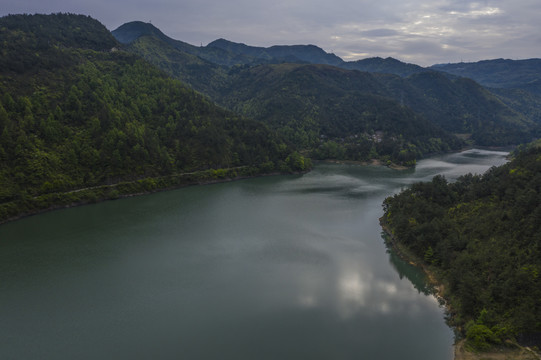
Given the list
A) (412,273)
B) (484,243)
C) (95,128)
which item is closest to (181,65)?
(95,128)

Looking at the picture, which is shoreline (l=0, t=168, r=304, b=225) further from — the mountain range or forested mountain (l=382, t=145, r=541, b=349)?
forested mountain (l=382, t=145, r=541, b=349)

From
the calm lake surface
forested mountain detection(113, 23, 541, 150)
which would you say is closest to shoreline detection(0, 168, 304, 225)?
the calm lake surface

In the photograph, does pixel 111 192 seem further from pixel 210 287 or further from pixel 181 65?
pixel 181 65

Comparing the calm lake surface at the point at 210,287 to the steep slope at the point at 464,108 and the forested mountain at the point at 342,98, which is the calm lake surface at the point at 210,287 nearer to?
the forested mountain at the point at 342,98

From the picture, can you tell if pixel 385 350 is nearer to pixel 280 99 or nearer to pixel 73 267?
pixel 73 267

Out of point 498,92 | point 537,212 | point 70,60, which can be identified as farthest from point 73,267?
point 498,92

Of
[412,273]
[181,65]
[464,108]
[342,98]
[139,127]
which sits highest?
[181,65]
